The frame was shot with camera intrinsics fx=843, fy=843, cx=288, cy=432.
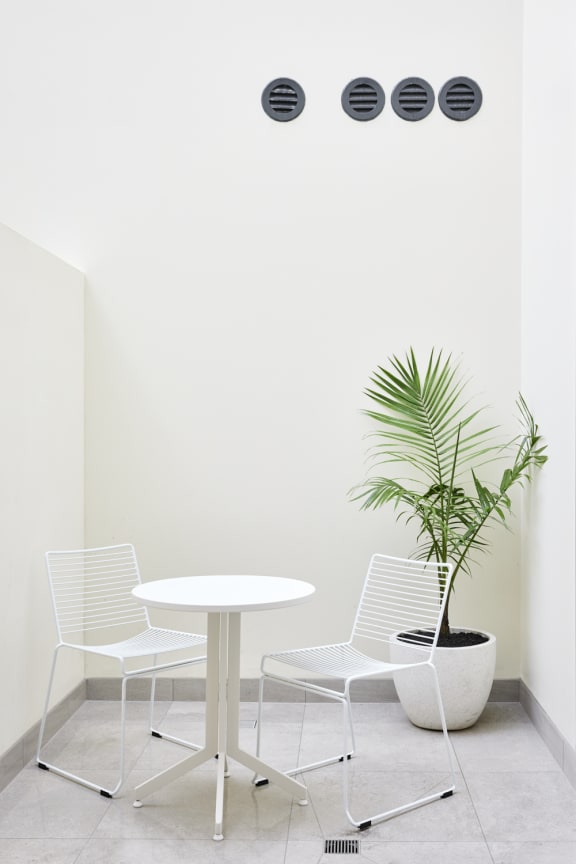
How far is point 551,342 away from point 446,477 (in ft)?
3.18

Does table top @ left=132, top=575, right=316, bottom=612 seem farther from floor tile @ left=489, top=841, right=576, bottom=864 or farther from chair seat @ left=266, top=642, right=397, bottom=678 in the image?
floor tile @ left=489, top=841, right=576, bottom=864

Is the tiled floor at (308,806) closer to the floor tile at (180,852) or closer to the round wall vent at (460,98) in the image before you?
the floor tile at (180,852)

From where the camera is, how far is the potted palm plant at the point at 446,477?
154 inches

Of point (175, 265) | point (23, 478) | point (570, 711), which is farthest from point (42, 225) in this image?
point (570, 711)

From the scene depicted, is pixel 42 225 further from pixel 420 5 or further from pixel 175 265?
pixel 420 5

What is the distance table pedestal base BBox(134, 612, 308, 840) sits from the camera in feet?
10.2

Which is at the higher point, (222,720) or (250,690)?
(222,720)

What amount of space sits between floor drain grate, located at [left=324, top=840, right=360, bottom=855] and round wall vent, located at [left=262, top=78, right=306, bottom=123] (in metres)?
3.43

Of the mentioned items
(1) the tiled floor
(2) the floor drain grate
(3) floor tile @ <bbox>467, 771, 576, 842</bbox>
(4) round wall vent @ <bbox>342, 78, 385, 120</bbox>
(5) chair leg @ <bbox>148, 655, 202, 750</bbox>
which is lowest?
(2) the floor drain grate

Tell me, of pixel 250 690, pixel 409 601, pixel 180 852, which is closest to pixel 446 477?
pixel 409 601

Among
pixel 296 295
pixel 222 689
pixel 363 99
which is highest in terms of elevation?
pixel 363 99

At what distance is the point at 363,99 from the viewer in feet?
14.6

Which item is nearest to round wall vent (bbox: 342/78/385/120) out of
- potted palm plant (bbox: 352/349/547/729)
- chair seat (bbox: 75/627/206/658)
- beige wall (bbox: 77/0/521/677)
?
beige wall (bbox: 77/0/521/677)

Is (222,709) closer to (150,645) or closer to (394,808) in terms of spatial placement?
(150,645)
